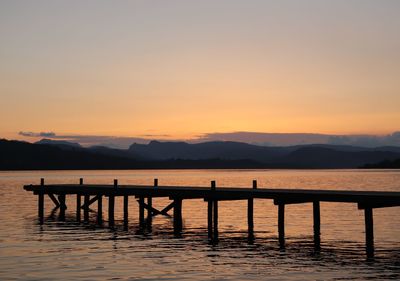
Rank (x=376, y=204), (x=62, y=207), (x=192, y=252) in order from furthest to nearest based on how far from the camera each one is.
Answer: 1. (x=62, y=207)
2. (x=376, y=204)
3. (x=192, y=252)

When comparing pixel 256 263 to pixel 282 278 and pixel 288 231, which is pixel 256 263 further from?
pixel 288 231

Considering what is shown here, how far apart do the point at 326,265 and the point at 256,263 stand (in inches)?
116

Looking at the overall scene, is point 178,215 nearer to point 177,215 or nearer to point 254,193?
point 177,215

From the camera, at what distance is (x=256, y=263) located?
27.4 metres

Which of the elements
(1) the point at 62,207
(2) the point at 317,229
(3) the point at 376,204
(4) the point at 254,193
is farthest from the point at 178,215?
(1) the point at 62,207

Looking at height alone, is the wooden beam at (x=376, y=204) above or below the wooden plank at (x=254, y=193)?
below

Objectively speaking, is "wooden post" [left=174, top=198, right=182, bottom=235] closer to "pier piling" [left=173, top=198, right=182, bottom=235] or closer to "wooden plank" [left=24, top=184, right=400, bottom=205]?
"pier piling" [left=173, top=198, right=182, bottom=235]

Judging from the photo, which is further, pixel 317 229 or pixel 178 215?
pixel 178 215

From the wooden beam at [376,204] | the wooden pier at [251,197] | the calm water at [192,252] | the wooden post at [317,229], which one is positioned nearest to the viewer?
the calm water at [192,252]

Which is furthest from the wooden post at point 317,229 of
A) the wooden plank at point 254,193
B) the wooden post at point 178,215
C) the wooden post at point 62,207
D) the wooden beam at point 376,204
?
the wooden post at point 62,207

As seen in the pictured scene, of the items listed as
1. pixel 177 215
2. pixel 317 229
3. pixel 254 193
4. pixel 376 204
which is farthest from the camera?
pixel 177 215

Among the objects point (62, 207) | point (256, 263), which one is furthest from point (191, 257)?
point (62, 207)

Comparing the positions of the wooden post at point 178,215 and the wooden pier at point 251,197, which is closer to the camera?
the wooden pier at point 251,197

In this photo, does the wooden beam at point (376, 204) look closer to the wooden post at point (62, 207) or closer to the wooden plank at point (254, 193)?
the wooden plank at point (254, 193)
